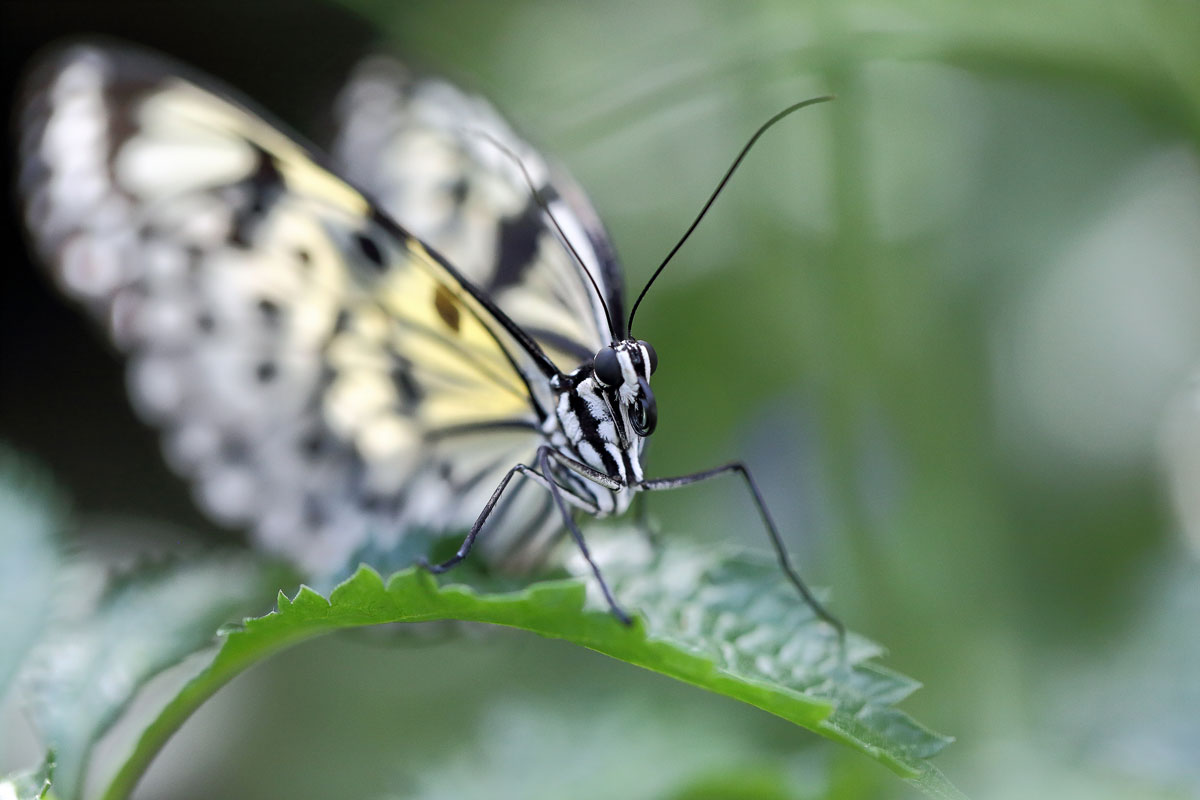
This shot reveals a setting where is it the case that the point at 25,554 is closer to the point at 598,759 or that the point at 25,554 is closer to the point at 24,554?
the point at 24,554

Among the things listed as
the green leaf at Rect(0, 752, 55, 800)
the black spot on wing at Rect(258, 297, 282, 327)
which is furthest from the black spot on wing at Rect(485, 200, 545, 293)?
the green leaf at Rect(0, 752, 55, 800)

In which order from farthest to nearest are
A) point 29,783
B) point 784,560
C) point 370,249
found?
point 370,249, point 784,560, point 29,783

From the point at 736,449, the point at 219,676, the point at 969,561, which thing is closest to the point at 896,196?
the point at 736,449

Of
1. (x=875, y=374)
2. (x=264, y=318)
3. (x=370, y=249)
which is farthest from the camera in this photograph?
(x=875, y=374)

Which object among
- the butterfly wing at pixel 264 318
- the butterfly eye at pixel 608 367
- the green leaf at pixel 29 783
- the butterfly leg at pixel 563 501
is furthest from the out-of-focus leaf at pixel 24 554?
the butterfly eye at pixel 608 367

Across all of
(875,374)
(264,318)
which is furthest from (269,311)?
(875,374)

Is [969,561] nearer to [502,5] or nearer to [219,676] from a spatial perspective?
[219,676]
